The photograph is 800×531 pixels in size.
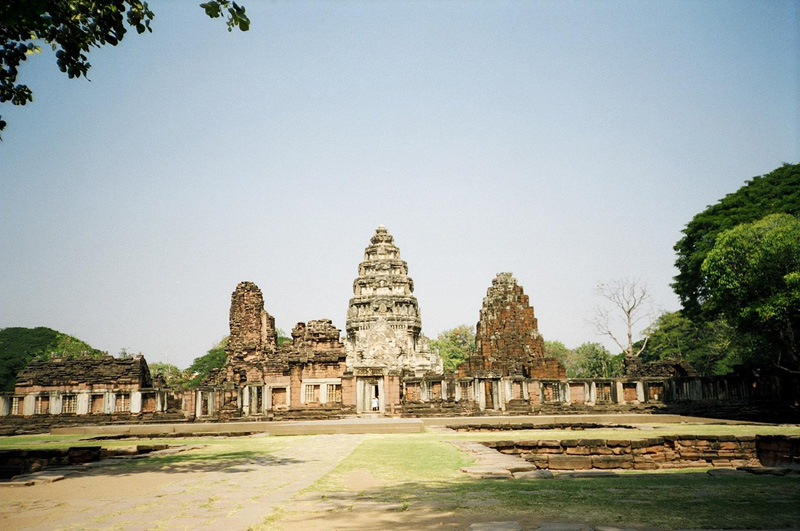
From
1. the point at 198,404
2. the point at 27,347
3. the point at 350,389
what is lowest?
the point at 198,404

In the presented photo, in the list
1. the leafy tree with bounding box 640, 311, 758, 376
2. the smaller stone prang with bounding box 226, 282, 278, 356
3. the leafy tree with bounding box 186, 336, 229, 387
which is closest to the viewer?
the smaller stone prang with bounding box 226, 282, 278, 356

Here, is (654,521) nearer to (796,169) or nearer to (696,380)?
(696,380)

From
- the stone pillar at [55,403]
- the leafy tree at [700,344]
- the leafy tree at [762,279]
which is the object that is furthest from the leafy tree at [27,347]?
the leafy tree at [762,279]

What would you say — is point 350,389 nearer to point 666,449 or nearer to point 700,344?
point 666,449

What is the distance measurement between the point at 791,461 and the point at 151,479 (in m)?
9.70

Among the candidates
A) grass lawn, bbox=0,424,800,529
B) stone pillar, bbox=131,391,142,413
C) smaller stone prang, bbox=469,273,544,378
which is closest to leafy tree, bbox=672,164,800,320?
smaller stone prang, bbox=469,273,544,378

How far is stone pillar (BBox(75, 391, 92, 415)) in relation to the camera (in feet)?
87.0

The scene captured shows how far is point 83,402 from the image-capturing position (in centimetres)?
2666

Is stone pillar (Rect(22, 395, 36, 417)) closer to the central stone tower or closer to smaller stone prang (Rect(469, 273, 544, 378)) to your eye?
smaller stone prang (Rect(469, 273, 544, 378))

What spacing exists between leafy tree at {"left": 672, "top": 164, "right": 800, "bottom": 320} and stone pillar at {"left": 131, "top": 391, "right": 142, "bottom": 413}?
90.1 feet

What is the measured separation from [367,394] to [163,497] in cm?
2001

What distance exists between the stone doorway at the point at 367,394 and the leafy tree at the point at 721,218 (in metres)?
18.4

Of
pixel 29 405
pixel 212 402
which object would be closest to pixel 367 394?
pixel 212 402

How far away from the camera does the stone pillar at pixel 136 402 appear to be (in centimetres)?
2647
